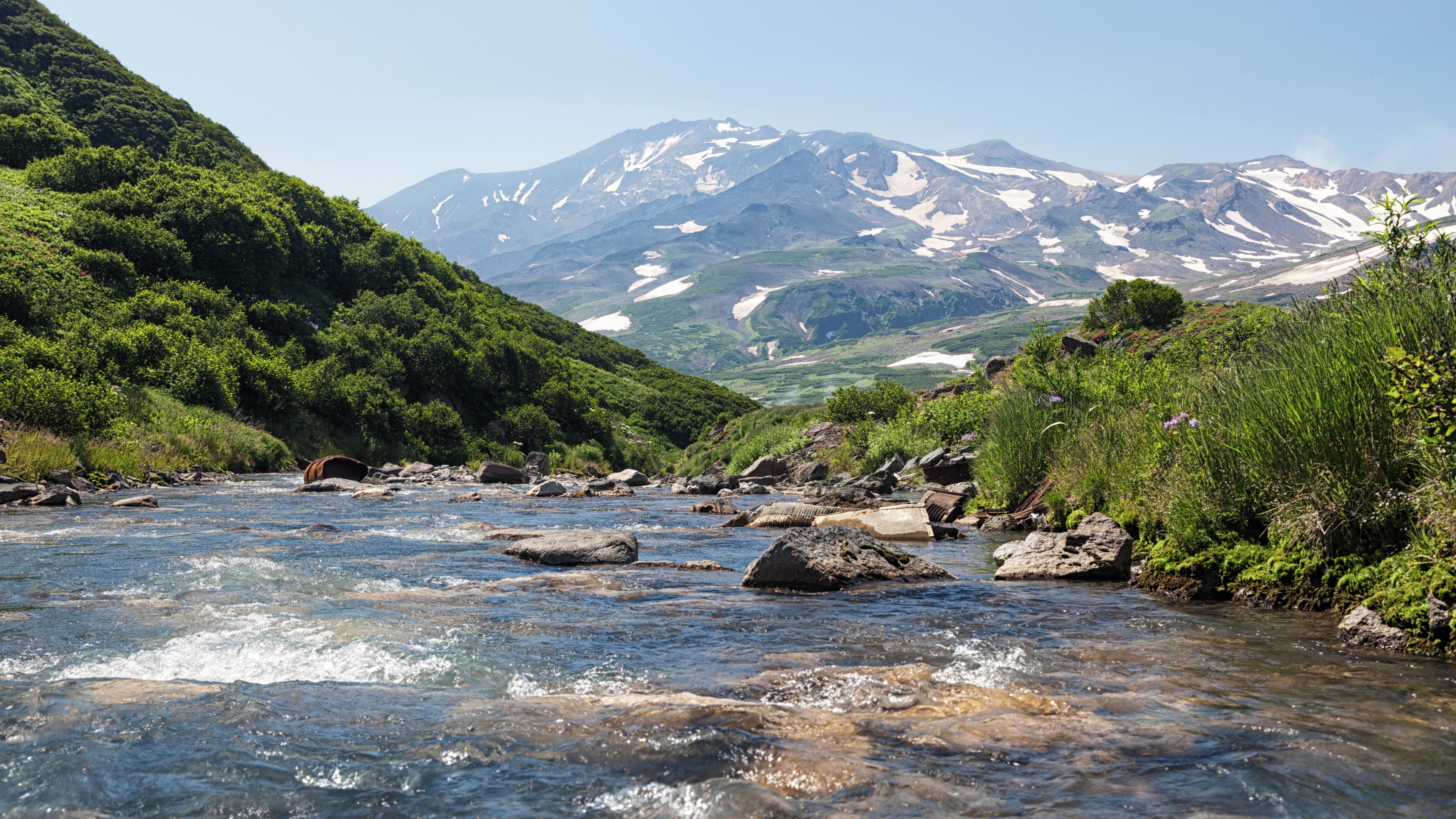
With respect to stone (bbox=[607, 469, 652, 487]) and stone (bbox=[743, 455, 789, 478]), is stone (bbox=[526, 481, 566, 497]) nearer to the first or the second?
stone (bbox=[607, 469, 652, 487])

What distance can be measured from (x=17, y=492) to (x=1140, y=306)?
45.0 metres

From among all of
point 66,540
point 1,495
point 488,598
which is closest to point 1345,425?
point 488,598

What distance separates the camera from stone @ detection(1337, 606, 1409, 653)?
6.41 metres

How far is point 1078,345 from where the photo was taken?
37656 millimetres

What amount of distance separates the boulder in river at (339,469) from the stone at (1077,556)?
27.7 meters

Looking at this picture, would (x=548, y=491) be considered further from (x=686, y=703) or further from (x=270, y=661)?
(x=686, y=703)

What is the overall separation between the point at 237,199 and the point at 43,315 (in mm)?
26246

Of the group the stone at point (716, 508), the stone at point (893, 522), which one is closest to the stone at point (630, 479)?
the stone at point (716, 508)

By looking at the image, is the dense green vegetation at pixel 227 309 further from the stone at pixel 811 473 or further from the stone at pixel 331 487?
the stone at pixel 811 473

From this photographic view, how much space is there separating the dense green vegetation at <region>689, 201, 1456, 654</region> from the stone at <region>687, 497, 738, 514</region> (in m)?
10.9

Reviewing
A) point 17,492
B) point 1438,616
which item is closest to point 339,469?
point 17,492

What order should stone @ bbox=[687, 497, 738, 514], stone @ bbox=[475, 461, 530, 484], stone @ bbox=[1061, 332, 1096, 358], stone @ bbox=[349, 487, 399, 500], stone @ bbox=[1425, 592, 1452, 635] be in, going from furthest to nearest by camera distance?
1. stone @ bbox=[475, 461, 530, 484]
2. stone @ bbox=[1061, 332, 1096, 358]
3. stone @ bbox=[349, 487, 399, 500]
4. stone @ bbox=[687, 497, 738, 514]
5. stone @ bbox=[1425, 592, 1452, 635]

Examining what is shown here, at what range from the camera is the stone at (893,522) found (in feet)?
50.8

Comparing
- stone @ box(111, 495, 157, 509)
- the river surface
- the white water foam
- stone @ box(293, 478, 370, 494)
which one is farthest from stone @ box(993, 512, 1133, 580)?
stone @ box(293, 478, 370, 494)
